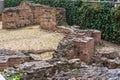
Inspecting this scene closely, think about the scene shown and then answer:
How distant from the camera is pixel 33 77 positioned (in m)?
7.28

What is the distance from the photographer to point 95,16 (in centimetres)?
2094

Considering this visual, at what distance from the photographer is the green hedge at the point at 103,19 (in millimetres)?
19203

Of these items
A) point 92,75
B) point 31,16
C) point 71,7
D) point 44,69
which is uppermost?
point 92,75

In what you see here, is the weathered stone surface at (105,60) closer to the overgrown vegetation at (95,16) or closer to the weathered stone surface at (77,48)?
the weathered stone surface at (77,48)

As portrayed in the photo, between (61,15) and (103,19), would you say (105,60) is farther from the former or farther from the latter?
(61,15)

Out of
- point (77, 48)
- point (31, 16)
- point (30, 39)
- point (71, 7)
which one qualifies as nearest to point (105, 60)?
point (77, 48)

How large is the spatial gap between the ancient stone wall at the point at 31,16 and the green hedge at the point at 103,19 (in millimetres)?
1580

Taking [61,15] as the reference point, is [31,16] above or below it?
above

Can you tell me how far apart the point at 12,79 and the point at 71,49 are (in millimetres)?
6513

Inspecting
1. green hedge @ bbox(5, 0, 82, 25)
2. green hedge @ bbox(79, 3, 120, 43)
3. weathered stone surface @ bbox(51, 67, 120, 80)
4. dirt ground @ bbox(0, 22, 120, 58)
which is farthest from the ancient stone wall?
weathered stone surface @ bbox(51, 67, 120, 80)

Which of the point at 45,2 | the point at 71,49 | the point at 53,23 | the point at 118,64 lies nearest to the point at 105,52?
the point at 71,49

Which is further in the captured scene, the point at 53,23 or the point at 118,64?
the point at 53,23

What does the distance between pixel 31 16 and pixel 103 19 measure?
4.36 metres

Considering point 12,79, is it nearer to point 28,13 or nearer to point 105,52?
point 105,52
